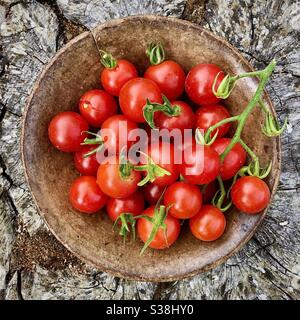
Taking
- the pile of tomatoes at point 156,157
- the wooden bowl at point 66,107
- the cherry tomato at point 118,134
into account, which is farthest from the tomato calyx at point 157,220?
the cherry tomato at point 118,134

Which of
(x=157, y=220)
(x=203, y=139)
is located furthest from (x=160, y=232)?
(x=203, y=139)

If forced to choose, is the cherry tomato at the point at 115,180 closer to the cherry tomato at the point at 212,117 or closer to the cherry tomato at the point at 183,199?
the cherry tomato at the point at 183,199

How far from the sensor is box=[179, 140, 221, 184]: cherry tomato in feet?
4.99

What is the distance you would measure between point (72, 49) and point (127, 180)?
46cm

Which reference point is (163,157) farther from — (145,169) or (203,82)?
(203,82)

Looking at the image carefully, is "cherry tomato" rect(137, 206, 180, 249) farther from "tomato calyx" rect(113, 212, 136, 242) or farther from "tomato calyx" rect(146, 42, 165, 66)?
"tomato calyx" rect(146, 42, 165, 66)

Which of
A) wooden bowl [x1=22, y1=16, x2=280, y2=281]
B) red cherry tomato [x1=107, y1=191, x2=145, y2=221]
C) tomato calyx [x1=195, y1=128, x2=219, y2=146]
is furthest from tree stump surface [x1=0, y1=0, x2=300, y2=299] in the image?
tomato calyx [x1=195, y1=128, x2=219, y2=146]

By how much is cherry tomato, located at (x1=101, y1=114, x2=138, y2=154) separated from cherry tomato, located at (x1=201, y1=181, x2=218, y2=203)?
1.00 ft

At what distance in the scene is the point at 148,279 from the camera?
164cm

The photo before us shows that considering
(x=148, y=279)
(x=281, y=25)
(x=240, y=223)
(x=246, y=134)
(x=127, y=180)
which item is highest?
(x=281, y=25)

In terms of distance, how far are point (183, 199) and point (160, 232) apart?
0.44 ft

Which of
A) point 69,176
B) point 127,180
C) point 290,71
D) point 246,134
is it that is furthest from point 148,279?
point 290,71

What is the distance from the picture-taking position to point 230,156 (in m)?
1.64

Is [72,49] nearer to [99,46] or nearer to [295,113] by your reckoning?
[99,46]
